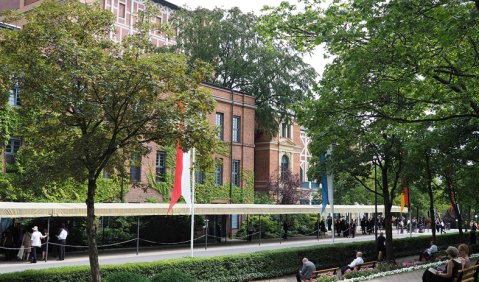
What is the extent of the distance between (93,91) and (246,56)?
3842 cm

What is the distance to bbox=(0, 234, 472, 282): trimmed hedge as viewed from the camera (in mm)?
14562

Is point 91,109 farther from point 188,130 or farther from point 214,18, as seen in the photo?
point 214,18

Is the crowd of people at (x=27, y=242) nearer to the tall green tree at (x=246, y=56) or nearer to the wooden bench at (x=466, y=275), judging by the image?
the wooden bench at (x=466, y=275)

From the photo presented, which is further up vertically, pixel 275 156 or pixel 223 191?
pixel 275 156

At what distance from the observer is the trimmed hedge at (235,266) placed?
14.6 metres

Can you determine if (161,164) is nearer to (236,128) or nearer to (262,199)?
(236,128)

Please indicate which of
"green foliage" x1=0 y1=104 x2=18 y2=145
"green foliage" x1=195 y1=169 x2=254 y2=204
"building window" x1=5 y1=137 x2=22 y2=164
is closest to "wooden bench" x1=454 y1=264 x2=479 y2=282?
"green foliage" x1=0 y1=104 x2=18 y2=145

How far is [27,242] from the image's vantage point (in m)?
24.3

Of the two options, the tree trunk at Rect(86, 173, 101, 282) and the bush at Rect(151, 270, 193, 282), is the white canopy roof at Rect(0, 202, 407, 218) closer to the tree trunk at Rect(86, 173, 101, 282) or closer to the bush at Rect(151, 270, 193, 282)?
the tree trunk at Rect(86, 173, 101, 282)

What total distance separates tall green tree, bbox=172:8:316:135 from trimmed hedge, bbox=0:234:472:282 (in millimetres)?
24133

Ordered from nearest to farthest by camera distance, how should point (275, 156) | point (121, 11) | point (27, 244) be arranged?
point (27, 244) → point (275, 156) → point (121, 11)

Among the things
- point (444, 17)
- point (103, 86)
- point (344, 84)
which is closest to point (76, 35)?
point (103, 86)

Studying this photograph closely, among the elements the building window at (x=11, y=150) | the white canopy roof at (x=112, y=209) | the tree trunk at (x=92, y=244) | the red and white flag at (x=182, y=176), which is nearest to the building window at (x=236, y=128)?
the white canopy roof at (x=112, y=209)

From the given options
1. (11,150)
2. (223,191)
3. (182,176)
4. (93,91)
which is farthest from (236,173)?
(93,91)
